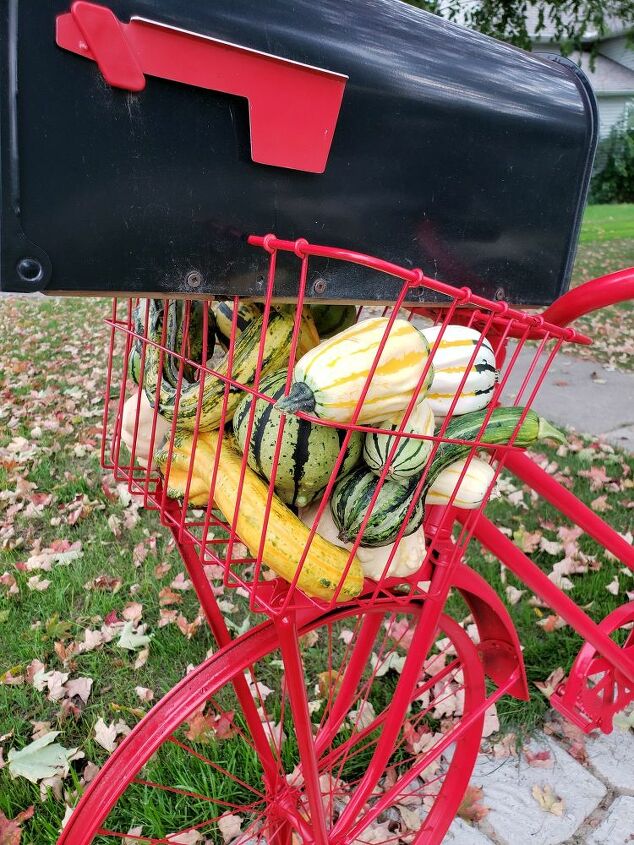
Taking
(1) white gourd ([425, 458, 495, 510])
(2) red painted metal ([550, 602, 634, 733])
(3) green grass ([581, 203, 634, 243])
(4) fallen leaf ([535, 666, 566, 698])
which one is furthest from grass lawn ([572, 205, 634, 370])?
(1) white gourd ([425, 458, 495, 510])

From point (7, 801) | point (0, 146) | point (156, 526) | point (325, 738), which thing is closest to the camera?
point (0, 146)

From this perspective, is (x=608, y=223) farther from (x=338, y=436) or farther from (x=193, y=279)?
(x=193, y=279)

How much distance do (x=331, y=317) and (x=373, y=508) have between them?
1.62ft

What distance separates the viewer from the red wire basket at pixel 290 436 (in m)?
0.99

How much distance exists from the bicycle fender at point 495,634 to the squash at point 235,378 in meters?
0.71

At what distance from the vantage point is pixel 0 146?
2.73 feet

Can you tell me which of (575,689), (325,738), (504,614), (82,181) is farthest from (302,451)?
(575,689)

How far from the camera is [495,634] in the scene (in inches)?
67.6

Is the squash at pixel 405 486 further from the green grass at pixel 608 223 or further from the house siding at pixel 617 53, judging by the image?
the house siding at pixel 617 53

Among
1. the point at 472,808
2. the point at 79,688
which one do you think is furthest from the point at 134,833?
the point at 472,808

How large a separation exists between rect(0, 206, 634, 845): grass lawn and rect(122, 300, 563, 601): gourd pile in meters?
1.30

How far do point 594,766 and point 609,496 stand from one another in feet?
5.55

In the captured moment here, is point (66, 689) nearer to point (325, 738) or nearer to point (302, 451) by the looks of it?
point (325, 738)

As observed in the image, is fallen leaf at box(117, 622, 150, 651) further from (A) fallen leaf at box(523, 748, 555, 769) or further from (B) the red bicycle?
(A) fallen leaf at box(523, 748, 555, 769)
